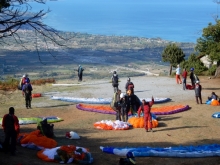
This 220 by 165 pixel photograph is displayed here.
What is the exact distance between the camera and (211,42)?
44.4m

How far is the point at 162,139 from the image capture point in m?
19.5

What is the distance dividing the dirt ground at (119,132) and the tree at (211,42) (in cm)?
862

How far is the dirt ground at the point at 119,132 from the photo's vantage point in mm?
15953

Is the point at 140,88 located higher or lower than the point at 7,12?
lower

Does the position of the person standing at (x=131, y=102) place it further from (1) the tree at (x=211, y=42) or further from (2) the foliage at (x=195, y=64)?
(2) the foliage at (x=195, y=64)

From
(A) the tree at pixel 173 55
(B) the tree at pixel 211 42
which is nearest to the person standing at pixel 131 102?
(B) the tree at pixel 211 42

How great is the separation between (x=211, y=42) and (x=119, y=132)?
86.7 feet

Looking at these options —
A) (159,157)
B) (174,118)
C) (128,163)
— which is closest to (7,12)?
(128,163)

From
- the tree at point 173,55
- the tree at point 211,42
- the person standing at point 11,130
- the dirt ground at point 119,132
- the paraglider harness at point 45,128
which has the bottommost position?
the dirt ground at point 119,132

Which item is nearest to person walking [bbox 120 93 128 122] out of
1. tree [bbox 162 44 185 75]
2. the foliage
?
the foliage

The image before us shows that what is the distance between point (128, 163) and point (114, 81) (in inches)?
712

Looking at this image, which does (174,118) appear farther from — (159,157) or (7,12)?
(7,12)

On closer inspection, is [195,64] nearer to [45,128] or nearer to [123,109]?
[123,109]

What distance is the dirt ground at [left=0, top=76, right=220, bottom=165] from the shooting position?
52.3ft
